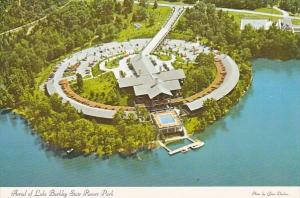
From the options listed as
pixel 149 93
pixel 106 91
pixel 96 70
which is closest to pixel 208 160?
pixel 149 93

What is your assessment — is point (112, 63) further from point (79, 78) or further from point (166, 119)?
point (166, 119)

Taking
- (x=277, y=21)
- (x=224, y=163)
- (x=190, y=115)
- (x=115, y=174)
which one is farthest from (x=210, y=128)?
(x=277, y=21)

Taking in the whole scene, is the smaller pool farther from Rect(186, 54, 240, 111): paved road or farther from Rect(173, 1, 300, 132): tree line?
Rect(173, 1, 300, 132): tree line

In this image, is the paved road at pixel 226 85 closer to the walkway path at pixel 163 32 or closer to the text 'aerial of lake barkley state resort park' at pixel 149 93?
the text 'aerial of lake barkley state resort park' at pixel 149 93

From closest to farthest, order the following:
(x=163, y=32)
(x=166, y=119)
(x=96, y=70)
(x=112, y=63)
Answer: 1. (x=166, y=119)
2. (x=96, y=70)
3. (x=112, y=63)
4. (x=163, y=32)

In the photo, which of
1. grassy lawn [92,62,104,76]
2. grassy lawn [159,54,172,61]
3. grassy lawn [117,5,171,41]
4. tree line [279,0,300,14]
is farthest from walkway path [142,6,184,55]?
tree line [279,0,300,14]
